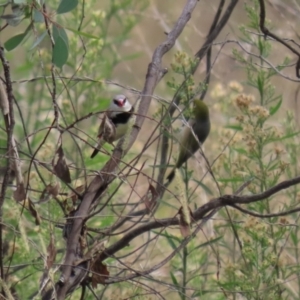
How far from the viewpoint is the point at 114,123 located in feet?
8.03

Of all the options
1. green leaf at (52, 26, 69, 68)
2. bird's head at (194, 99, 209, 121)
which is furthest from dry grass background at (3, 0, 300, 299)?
green leaf at (52, 26, 69, 68)

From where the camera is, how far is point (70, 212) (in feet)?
5.55

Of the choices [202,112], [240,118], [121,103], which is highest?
[202,112]

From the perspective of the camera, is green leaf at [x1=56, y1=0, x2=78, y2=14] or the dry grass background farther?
the dry grass background

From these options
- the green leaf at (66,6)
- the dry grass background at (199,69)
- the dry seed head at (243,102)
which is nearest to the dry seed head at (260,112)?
the dry seed head at (243,102)

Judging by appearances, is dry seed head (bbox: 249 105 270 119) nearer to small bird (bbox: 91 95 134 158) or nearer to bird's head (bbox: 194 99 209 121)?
small bird (bbox: 91 95 134 158)

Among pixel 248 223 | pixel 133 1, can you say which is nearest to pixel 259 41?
pixel 248 223

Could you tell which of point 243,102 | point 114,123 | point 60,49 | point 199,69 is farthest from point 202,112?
point 60,49

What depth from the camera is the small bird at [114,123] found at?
191cm

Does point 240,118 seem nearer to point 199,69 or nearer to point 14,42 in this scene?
point 14,42

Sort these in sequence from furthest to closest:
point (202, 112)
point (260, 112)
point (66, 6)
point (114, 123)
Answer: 1. point (202, 112)
2. point (114, 123)
3. point (260, 112)
4. point (66, 6)

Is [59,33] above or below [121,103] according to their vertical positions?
below

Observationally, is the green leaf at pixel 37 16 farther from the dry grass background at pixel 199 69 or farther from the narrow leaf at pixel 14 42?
the dry grass background at pixel 199 69

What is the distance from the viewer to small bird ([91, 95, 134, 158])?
1.91m
